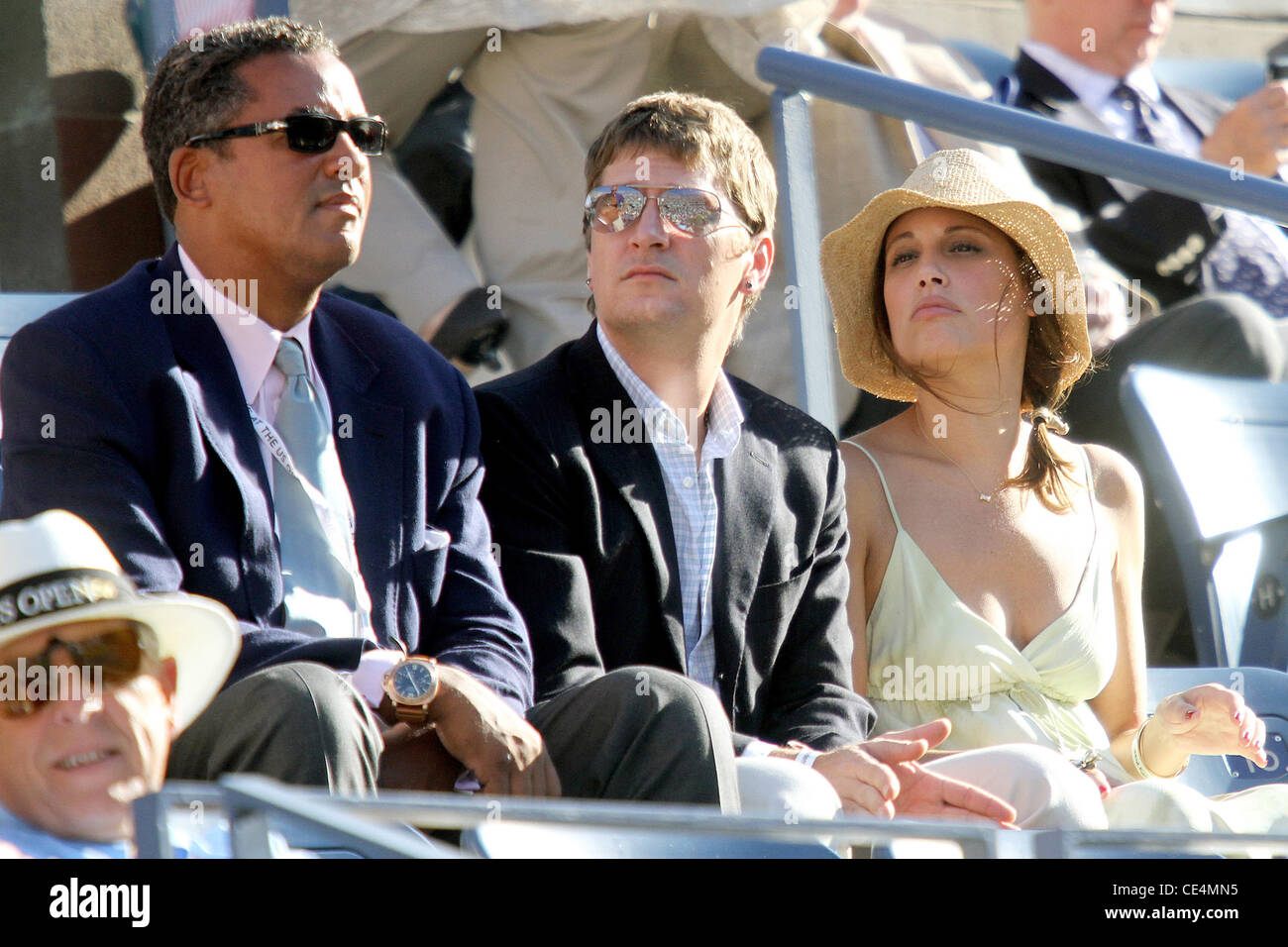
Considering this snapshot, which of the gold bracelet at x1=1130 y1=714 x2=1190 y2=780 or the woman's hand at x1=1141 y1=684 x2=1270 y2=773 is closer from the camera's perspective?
the woman's hand at x1=1141 y1=684 x2=1270 y2=773

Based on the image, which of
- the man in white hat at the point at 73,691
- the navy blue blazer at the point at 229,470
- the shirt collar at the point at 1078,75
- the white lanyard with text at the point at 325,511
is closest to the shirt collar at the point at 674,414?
the navy blue blazer at the point at 229,470

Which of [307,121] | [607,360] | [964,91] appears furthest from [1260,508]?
[307,121]

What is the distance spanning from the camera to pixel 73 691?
1798 millimetres

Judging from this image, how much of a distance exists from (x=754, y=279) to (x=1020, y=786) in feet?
2.99

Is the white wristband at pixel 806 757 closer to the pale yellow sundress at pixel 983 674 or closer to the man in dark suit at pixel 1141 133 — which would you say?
the pale yellow sundress at pixel 983 674

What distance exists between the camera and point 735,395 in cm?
286

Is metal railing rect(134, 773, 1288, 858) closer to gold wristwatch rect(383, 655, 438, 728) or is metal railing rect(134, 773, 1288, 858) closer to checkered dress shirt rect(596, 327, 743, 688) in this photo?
gold wristwatch rect(383, 655, 438, 728)

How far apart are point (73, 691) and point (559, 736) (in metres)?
0.66

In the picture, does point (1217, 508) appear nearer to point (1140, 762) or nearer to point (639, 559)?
point (1140, 762)

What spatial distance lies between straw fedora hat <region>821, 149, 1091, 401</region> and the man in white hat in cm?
165

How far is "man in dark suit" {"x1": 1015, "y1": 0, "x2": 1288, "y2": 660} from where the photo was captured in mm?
3725

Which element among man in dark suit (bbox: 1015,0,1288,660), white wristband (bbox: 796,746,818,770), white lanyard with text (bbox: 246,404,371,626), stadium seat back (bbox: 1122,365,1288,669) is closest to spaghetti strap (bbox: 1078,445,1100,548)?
stadium seat back (bbox: 1122,365,1288,669)

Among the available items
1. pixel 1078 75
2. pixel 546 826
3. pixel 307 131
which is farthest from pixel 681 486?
pixel 1078 75

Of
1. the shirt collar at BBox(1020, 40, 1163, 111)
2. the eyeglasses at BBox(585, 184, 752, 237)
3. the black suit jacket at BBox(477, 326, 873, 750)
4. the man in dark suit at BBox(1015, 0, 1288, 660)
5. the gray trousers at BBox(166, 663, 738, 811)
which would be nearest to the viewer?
the gray trousers at BBox(166, 663, 738, 811)
